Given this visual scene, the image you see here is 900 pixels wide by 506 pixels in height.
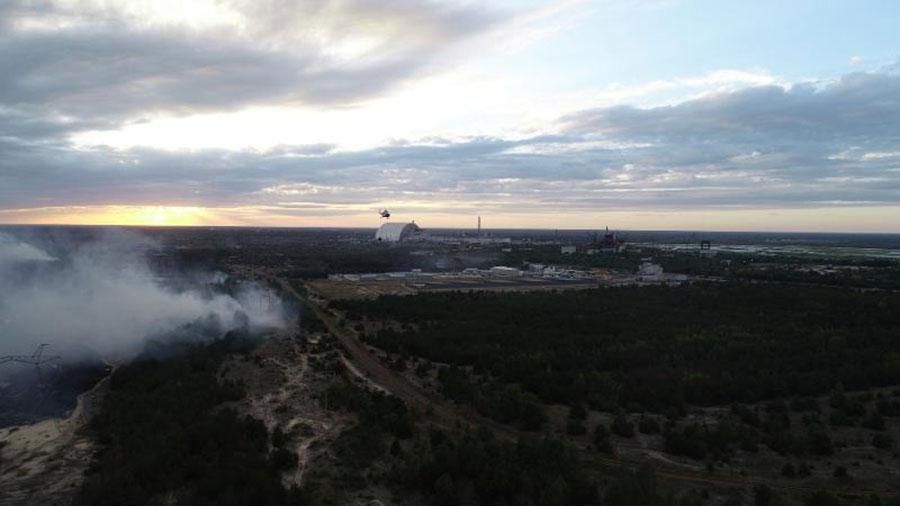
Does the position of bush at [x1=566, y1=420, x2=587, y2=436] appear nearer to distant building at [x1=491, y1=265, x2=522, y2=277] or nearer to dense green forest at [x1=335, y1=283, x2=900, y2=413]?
dense green forest at [x1=335, y1=283, x2=900, y2=413]

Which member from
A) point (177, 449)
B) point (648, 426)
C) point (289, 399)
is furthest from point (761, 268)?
point (177, 449)

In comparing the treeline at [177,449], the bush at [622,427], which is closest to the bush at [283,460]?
the treeline at [177,449]

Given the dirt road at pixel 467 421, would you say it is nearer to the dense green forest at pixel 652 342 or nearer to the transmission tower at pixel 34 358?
the dense green forest at pixel 652 342

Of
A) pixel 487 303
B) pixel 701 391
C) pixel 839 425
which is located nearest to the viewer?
pixel 839 425

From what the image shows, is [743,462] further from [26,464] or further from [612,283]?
[612,283]

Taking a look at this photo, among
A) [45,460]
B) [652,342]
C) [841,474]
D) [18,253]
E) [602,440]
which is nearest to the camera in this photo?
[841,474]

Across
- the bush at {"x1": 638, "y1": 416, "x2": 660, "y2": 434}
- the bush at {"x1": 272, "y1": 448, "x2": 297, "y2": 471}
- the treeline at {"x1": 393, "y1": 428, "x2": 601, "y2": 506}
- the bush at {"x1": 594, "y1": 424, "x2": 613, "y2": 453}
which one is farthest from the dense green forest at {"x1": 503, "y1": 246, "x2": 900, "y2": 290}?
the bush at {"x1": 272, "y1": 448, "x2": 297, "y2": 471}

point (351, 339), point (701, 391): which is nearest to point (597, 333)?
point (701, 391)

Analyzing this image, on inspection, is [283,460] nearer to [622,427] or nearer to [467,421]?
[467,421]
